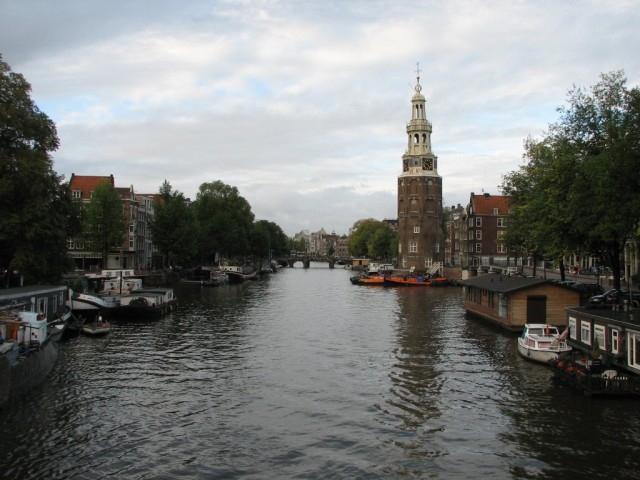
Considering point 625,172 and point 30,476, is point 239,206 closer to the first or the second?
point 625,172

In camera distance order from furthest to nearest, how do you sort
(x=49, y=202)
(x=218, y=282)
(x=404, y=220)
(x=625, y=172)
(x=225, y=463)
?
(x=404, y=220) < (x=218, y=282) < (x=49, y=202) < (x=625, y=172) < (x=225, y=463)

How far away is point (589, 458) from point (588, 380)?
297 inches

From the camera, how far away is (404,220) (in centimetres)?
13550

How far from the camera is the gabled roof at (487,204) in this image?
137 meters

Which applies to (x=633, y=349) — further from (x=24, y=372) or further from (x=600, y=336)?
(x=24, y=372)

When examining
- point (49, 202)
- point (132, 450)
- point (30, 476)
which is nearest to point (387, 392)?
point (132, 450)

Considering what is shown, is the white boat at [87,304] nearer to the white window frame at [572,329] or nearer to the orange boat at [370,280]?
the white window frame at [572,329]

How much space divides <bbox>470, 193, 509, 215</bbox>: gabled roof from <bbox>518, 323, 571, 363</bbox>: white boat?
338ft

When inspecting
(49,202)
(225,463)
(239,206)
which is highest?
(239,206)

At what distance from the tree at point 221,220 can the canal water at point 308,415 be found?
294ft

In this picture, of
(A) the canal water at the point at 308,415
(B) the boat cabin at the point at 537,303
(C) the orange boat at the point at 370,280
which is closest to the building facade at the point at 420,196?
(C) the orange boat at the point at 370,280

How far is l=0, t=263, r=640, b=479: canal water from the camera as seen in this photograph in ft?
65.9

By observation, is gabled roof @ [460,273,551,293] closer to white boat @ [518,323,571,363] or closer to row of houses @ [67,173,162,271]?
white boat @ [518,323,571,363]

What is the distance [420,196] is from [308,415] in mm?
110920
